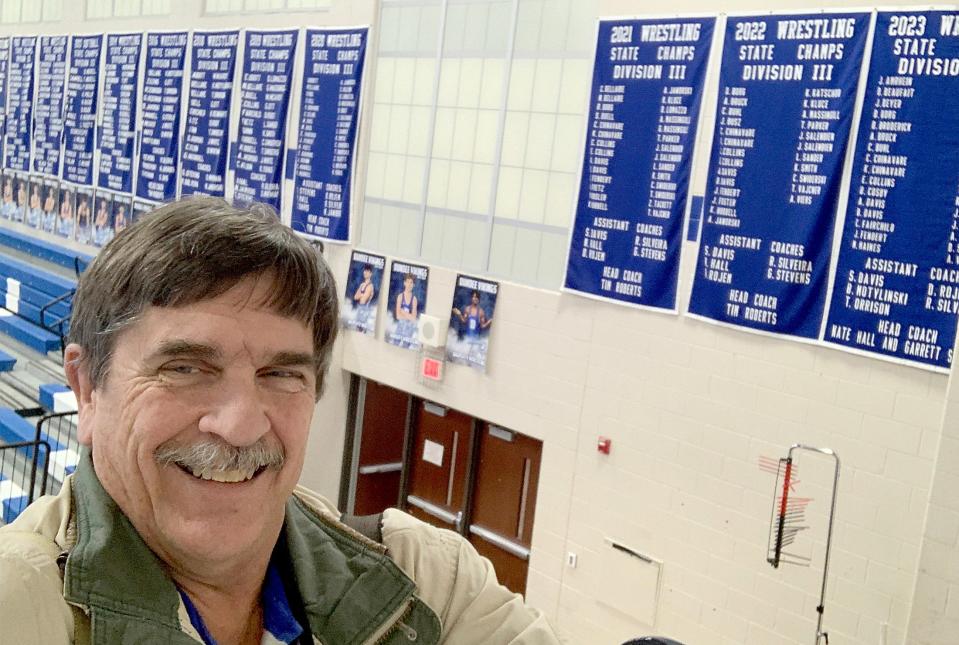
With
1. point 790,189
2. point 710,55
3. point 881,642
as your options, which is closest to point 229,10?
point 710,55

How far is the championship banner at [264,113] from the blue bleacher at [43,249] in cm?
369

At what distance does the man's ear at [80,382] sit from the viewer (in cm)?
146

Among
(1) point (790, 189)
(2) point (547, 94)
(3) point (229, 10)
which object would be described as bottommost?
(1) point (790, 189)

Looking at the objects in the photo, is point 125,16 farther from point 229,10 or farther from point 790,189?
point 790,189

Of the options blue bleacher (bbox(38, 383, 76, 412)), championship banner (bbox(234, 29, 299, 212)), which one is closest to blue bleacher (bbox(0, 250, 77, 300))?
blue bleacher (bbox(38, 383, 76, 412))

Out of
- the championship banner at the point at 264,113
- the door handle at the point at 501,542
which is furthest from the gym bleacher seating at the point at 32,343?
the door handle at the point at 501,542

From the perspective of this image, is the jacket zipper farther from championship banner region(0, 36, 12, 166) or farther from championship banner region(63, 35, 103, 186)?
championship banner region(0, 36, 12, 166)

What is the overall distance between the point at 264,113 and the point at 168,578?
8015mm

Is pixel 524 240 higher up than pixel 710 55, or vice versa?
pixel 710 55

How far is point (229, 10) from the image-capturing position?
9.55 metres

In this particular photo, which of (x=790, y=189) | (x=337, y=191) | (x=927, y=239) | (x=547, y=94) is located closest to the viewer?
(x=927, y=239)

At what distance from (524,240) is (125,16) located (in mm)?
7124

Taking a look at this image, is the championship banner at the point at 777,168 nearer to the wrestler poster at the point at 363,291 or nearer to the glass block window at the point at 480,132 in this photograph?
the glass block window at the point at 480,132

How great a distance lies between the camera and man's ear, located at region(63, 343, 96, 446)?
4.77 feet
